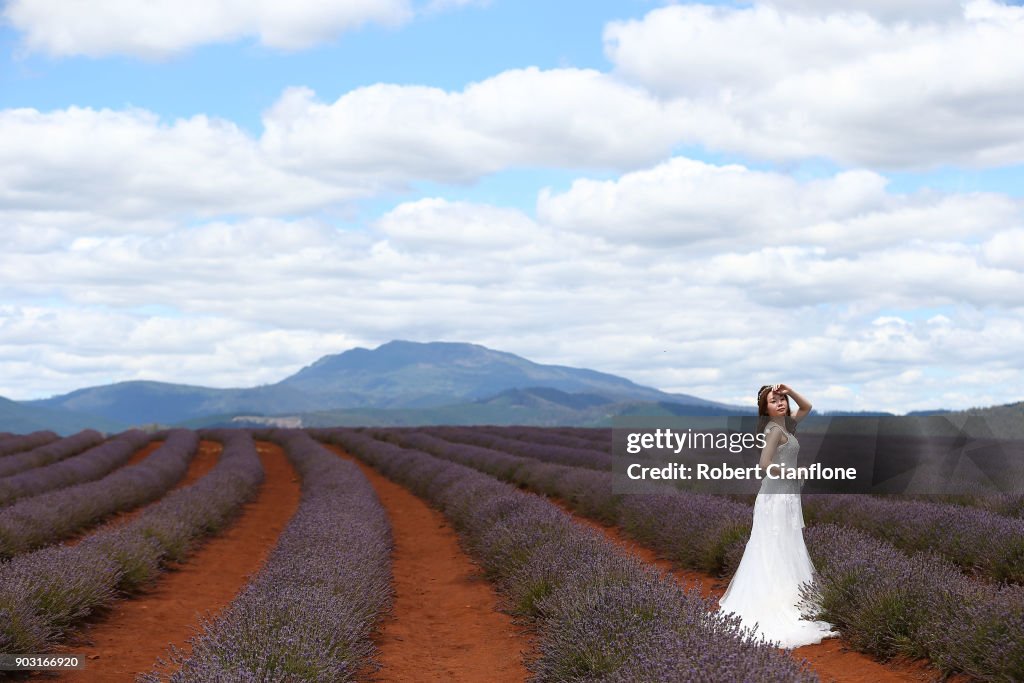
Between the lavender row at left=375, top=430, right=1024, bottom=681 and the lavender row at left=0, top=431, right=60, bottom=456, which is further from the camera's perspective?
the lavender row at left=0, top=431, right=60, bottom=456

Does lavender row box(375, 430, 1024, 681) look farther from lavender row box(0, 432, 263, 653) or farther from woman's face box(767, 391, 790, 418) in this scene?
lavender row box(0, 432, 263, 653)

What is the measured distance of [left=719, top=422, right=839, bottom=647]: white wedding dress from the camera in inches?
258

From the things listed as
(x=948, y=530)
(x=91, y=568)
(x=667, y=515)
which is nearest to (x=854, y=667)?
(x=948, y=530)

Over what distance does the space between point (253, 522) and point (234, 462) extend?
6.66 meters

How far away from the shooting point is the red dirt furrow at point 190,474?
1164 cm

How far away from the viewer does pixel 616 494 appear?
41.0 feet

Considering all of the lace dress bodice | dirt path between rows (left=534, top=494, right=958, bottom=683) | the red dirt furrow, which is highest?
the lace dress bodice

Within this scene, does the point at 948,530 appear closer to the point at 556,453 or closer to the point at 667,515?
the point at 667,515

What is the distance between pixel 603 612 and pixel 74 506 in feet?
30.6

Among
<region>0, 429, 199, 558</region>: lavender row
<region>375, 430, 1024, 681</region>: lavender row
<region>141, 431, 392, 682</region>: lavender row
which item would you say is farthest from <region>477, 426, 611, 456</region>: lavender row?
<region>141, 431, 392, 682</region>: lavender row

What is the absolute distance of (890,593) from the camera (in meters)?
5.64

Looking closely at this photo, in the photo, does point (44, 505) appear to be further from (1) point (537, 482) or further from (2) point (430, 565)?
(1) point (537, 482)

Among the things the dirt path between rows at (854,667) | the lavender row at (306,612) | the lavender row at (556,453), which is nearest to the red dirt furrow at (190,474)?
the lavender row at (306,612)

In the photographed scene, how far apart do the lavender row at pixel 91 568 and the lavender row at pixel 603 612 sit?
3.21 m
